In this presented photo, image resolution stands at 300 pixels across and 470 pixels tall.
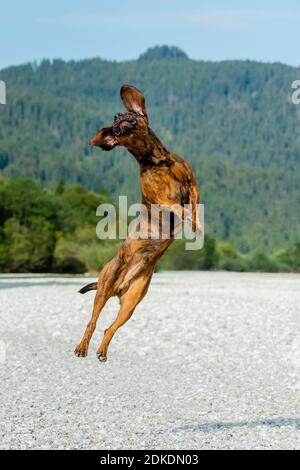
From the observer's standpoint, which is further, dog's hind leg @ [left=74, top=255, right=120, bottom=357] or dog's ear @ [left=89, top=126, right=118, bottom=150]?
dog's hind leg @ [left=74, top=255, right=120, bottom=357]

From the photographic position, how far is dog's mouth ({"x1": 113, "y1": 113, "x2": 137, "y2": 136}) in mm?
5715

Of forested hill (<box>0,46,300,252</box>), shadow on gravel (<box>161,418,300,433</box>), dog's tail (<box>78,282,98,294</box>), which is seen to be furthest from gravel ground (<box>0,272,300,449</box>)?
forested hill (<box>0,46,300,252</box>)

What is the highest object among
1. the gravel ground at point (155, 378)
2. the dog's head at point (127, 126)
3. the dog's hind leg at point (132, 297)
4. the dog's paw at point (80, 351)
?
the dog's head at point (127, 126)

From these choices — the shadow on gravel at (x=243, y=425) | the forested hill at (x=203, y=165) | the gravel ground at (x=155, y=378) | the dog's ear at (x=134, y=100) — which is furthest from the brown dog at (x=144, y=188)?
the forested hill at (x=203, y=165)

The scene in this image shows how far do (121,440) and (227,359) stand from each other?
8.29 meters

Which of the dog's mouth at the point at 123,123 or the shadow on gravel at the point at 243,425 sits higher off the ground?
the dog's mouth at the point at 123,123

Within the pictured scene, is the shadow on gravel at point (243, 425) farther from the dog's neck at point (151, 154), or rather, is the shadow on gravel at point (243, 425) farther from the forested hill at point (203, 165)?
the forested hill at point (203, 165)

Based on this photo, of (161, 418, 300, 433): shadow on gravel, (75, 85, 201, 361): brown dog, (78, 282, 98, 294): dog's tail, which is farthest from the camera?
(161, 418, 300, 433): shadow on gravel

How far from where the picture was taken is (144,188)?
580 cm

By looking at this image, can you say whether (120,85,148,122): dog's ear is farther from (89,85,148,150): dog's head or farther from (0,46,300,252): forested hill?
(0,46,300,252): forested hill

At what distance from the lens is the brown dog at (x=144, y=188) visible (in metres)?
5.76

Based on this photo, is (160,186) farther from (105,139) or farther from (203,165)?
(203,165)

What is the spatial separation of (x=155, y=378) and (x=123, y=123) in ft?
42.7

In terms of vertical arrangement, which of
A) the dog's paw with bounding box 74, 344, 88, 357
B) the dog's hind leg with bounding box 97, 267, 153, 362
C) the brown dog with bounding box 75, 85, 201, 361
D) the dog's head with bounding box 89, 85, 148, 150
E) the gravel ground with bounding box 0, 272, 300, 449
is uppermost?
the dog's head with bounding box 89, 85, 148, 150
